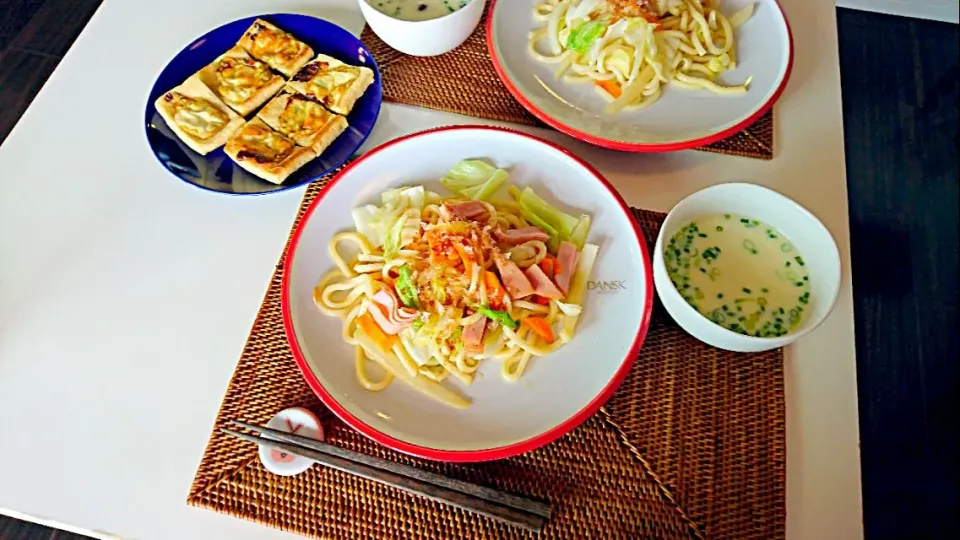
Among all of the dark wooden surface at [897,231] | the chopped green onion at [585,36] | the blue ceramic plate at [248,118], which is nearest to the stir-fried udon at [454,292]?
the blue ceramic plate at [248,118]

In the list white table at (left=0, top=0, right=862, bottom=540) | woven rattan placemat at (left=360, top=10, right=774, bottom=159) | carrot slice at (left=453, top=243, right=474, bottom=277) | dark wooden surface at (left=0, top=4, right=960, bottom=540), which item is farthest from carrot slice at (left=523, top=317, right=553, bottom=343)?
dark wooden surface at (left=0, top=4, right=960, bottom=540)

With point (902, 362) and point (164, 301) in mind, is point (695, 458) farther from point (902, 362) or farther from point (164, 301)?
point (902, 362)

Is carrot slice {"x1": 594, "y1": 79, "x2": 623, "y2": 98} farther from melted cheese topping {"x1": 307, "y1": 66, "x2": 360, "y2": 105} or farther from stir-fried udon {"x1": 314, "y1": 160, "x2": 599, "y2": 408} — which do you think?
melted cheese topping {"x1": 307, "y1": 66, "x2": 360, "y2": 105}

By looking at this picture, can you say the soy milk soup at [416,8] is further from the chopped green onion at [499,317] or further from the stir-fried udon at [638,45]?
the chopped green onion at [499,317]

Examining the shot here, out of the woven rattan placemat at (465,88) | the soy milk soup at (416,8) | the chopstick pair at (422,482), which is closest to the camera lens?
the chopstick pair at (422,482)

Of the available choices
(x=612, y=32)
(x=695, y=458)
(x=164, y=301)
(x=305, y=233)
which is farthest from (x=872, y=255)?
(x=164, y=301)

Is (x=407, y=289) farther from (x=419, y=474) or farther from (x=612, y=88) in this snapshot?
(x=612, y=88)
